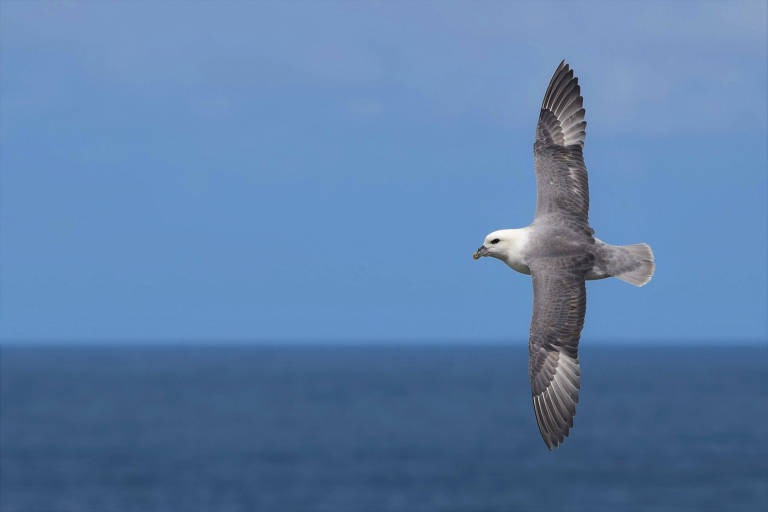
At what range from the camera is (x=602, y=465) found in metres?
125

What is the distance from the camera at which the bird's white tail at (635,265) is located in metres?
12.0

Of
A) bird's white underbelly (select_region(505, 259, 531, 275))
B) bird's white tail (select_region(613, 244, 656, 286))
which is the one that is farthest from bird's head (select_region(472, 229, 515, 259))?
bird's white tail (select_region(613, 244, 656, 286))

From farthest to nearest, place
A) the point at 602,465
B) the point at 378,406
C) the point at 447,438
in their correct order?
the point at 378,406, the point at 447,438, the point at 602,465

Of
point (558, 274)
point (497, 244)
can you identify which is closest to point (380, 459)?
point (497, 244)

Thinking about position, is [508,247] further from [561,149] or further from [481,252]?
[561,149]

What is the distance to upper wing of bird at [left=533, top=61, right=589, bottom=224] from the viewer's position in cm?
1280

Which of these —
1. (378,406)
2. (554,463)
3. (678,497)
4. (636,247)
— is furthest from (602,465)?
(636,247)

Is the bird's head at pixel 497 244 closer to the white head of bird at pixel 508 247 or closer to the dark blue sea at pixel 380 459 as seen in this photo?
the white head of bird at pixel 508 247

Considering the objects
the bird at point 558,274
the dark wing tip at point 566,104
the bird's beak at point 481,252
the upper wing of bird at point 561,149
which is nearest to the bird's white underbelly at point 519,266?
the bird at point 558,274

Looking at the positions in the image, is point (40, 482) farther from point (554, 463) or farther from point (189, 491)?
point (554, 463)

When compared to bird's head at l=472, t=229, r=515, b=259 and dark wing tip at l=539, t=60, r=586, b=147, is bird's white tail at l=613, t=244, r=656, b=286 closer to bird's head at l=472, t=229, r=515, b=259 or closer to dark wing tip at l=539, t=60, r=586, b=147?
bird's head at l=472, t=229, r=515, b=259

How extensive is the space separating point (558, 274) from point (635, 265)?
117 cm

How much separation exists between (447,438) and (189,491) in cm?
4878

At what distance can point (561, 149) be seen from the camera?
13.6 m
